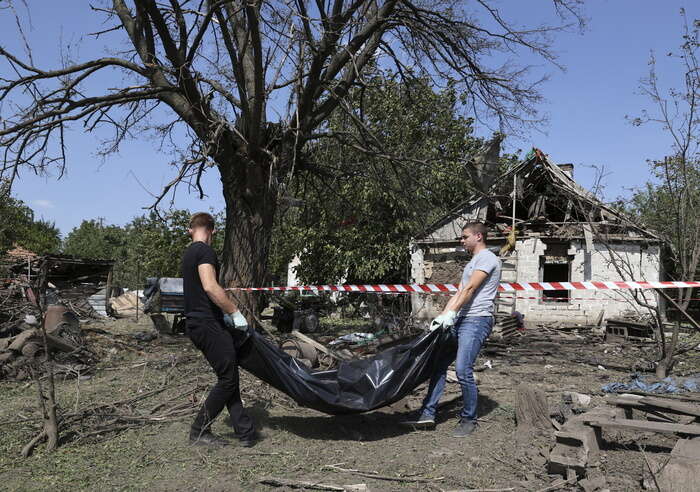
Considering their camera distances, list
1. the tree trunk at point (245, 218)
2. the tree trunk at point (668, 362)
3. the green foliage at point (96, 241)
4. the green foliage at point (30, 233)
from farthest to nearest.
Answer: the green foliage at point (96, 241), the green foliage at point (30, 233), the tree trunk at point (245, 218), the tree trunk at point (668, 362)

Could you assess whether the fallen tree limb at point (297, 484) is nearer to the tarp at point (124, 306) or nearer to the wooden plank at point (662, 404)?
the wooden plank at point (662, 404)

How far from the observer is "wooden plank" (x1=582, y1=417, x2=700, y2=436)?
12.3 feet

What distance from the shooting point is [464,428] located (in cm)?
442

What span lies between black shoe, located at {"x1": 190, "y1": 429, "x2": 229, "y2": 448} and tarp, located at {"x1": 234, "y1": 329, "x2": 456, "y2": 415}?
57cm

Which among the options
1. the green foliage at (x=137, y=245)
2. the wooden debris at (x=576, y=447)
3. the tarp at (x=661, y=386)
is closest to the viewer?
the wooden debris at (x=576, y=447)

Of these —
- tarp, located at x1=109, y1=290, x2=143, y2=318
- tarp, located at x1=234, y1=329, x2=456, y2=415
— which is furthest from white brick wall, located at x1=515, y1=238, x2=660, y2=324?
tarp, located at x1=109, y1=290, x2=143, y2=318

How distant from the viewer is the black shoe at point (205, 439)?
403 centimetres

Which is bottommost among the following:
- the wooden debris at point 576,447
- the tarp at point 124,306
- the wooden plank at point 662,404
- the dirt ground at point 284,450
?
the tarp at point 124,306

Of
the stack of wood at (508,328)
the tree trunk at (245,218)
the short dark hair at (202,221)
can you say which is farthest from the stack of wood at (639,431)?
the stack of wood at (508,328)

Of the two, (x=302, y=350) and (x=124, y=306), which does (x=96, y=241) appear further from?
(x=302, y=350)

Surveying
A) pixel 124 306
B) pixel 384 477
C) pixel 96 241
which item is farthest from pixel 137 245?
pixel 384 477

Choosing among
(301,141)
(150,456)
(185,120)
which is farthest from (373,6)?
(150,456)

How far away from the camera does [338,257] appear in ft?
66.2

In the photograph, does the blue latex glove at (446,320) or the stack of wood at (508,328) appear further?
the stack of wood at (508,328)
